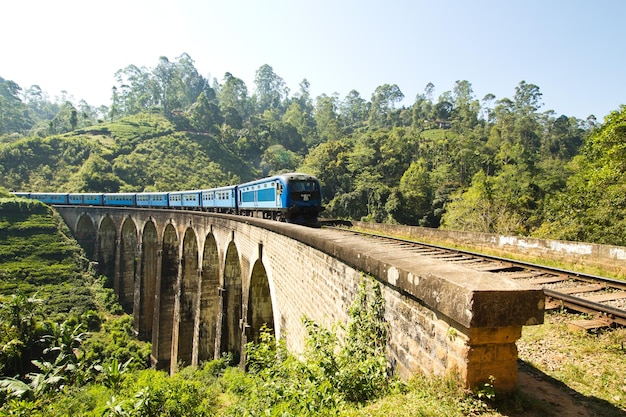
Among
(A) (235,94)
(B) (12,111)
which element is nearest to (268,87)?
(A) (235,94)

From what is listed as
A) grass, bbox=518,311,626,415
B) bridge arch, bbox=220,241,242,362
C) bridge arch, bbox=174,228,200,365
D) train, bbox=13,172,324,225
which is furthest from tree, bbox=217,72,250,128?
grass, bbox=518,311,626,415

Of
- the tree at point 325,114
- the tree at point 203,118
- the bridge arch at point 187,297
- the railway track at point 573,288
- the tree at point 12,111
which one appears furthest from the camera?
the tree at point 325,114

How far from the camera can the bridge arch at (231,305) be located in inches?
551

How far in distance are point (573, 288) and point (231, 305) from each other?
12.2m

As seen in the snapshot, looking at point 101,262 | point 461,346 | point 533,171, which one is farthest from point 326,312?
point 533,171

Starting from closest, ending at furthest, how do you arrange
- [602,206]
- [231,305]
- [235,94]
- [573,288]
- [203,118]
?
[573,288] < [602,206] < [231,305] < [203,118] < [235,94]

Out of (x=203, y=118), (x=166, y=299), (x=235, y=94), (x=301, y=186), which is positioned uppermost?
(x=235, y=94)

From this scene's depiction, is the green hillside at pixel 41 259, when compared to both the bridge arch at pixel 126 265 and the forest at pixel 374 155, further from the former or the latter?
the forest at pixel 374 155

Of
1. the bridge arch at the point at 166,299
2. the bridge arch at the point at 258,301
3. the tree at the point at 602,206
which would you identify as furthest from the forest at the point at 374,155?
the bridge arch at the point at 166,299

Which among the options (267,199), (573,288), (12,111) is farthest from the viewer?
(12,111)

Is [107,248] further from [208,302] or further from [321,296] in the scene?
[321,296]

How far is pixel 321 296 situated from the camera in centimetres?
533

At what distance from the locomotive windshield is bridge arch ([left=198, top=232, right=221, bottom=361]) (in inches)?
228

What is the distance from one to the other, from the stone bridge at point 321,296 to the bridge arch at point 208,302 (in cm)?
Answer: 5
